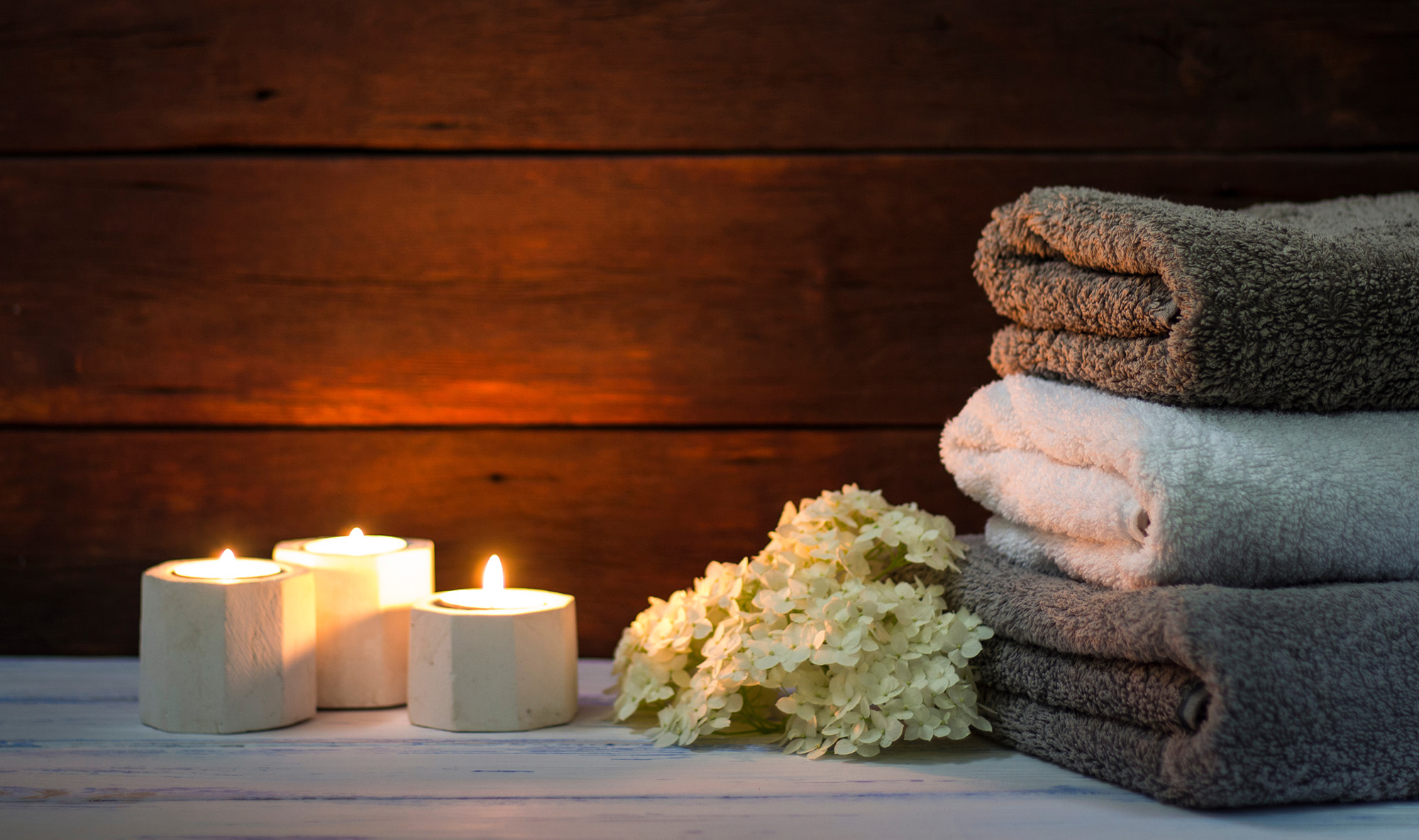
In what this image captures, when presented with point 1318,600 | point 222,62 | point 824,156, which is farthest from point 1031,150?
point 222,62

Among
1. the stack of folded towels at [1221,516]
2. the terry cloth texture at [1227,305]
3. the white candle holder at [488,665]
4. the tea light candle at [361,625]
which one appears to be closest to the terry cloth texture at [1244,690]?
the stack of folded towels at [1221,516]

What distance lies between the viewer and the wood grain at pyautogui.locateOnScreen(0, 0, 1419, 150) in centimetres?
88

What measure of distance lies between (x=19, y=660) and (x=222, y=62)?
53 centimetres

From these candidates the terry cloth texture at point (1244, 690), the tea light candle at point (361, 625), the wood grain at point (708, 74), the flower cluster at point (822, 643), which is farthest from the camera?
the wood grain at point (708, 74)

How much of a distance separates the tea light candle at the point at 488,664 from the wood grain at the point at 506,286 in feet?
0.84

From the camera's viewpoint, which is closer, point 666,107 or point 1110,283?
point 1110,283

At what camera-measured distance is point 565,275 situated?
0.90 metres

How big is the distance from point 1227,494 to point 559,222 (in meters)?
0.56

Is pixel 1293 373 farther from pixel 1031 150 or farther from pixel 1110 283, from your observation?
pixel 1031 150

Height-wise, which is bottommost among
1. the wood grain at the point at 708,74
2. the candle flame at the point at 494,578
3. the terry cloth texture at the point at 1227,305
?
the candle flame at the point at 494,578

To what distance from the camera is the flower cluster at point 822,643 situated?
2.07 ft

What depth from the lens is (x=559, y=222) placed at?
2.95ft

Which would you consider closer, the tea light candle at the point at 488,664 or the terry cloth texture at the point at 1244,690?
the terry cloth texture at the point at 1244,690

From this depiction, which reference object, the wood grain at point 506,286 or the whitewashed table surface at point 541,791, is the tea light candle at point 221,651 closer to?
the whitewashed table surface at point 541,791
